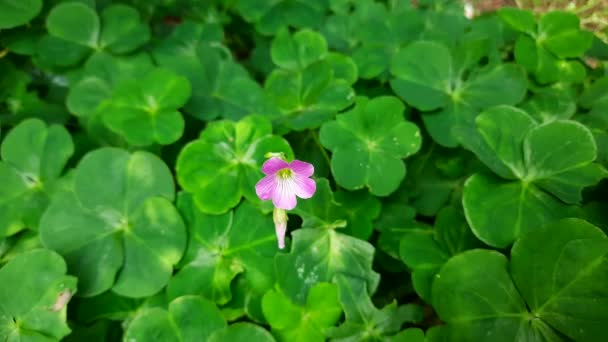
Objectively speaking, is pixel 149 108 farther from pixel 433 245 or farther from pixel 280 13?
pixel 433 245

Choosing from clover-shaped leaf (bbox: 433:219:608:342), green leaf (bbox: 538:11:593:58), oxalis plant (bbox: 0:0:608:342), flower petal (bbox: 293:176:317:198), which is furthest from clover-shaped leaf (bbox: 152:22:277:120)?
green leaf (bbox: 538:11:593:58)

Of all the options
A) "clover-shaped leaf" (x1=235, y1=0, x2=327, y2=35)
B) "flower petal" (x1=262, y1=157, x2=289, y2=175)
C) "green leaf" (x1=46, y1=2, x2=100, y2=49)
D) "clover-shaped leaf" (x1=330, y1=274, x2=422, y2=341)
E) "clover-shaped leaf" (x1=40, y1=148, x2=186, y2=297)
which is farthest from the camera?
"clover-shaped leaf" (x1=235, y1=0, x2=327, y2=35)

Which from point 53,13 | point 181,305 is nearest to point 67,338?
point 181,305

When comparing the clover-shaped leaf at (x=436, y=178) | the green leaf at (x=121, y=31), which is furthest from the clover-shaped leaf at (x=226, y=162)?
the green leaf at (x=121, y=31)

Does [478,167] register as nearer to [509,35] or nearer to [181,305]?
[509,35]

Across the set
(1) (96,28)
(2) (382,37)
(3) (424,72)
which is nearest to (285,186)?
(3) (424,72)

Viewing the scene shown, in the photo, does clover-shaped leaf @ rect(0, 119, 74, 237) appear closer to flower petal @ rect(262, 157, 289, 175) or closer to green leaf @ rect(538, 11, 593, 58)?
flower petal @ rect(262, 157, 289, 175)
